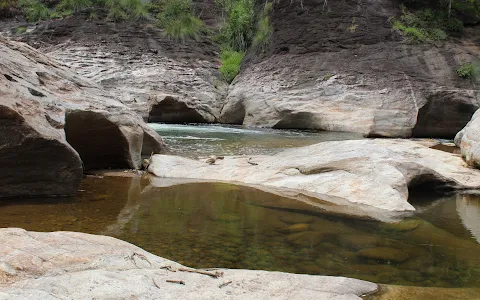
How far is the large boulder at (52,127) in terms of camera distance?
4508 mm

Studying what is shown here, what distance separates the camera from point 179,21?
83.9 ft

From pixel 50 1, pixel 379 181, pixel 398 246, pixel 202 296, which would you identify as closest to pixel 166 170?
pixel 379 181

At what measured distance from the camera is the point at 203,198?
5109 mm

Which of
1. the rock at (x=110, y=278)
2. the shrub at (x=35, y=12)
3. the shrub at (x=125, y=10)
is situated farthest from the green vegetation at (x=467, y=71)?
the shrub at (x=35, y=12)

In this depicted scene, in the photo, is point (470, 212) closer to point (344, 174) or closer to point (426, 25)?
point (344, 174)

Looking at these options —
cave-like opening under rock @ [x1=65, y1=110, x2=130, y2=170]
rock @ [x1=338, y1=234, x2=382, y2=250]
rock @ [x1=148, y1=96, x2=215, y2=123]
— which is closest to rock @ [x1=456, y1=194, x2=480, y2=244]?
rock @ [x1=338, y1=234, x2=382, y2=250]

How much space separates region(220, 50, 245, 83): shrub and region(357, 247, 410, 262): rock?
19.7m

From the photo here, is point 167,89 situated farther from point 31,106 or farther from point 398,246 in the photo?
point 398,246

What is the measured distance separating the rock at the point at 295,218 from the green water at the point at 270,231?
0.03 ft

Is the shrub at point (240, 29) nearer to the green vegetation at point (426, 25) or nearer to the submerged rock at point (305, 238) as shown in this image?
the green vegetation at point (426, 25)

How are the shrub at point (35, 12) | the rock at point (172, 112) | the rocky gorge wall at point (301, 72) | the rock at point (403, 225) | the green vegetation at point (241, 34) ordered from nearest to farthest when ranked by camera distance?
the rock at point (403, 225)
the rocky gorge wall at point (301, 72)
the rock at point (172, 112)
the green vegetation at point (241, 34)
the shrub at point (35, 12)

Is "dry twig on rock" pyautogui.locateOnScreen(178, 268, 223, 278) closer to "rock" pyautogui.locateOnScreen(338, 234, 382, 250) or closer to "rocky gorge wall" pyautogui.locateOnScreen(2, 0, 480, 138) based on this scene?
"rock" pyautogui.locateOnScreen(338, 234, 382, 250)

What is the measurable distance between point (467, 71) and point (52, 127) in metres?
17.4

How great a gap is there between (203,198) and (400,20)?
1957 cm
